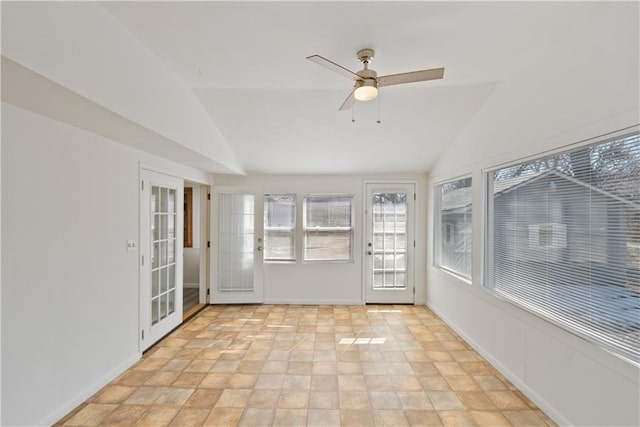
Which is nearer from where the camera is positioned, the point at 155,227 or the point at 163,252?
the point at 155,227

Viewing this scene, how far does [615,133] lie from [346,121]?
7.84 feet

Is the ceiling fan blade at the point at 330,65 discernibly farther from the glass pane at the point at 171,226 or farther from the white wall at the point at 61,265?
the glass pane at the point at 171,226

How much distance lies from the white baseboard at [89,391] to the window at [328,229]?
9.20 feet

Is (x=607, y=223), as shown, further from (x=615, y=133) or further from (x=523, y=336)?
(x=523, y=336)

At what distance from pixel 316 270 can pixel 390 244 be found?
4.36ft

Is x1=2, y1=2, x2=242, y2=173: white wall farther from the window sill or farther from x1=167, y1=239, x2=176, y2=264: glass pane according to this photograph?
the window sill

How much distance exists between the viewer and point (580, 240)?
216 centimetres

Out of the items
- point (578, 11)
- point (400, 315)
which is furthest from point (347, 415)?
point (578, 11)

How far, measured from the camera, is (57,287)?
222 centimetres

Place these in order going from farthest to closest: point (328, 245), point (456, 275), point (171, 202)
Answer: point (328, 245) < point (456, 275) < point (171, 202)

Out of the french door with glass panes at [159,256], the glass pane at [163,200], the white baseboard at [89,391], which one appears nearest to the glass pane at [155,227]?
the french door with glass panes at [159,256]

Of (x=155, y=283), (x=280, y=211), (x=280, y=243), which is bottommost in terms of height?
(x=155, y=283)

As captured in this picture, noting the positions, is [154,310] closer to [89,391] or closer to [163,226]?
[163,226]

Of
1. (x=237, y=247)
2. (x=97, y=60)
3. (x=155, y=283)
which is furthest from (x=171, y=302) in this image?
(x=97, y=60)
